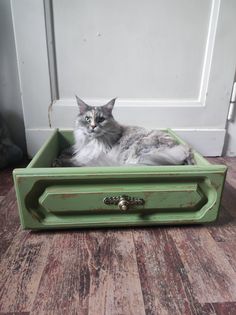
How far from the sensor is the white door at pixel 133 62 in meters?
1.16

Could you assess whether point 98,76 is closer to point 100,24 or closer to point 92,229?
point 100,24

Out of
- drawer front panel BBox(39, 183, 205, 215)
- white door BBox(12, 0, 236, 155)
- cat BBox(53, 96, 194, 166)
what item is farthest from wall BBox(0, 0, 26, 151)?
drawer front panel BBox(39, 183, 205, 215)

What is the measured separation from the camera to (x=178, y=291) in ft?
1.84

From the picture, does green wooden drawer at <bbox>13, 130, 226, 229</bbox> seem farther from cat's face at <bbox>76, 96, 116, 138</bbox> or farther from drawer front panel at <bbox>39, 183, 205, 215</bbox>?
cat's face at <bbox>76, 96, 116, 138</bbox>

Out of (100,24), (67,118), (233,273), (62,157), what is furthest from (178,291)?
(100,24)

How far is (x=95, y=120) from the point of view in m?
1.02

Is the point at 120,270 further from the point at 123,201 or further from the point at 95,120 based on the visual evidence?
the point at 95,120

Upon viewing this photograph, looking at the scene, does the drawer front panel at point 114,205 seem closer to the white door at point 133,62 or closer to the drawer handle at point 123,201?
the drawer handle at point 123,201

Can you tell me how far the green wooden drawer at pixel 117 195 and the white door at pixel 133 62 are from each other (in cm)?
65

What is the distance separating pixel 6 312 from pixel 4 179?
2.36 ft

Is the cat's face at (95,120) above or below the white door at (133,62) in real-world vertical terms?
below

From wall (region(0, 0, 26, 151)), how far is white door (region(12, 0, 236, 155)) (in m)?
0.07

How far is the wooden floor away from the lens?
1.73 feet

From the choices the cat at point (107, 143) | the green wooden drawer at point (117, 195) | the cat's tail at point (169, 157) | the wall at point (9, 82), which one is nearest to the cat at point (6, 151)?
the wall at point (9, 82)
